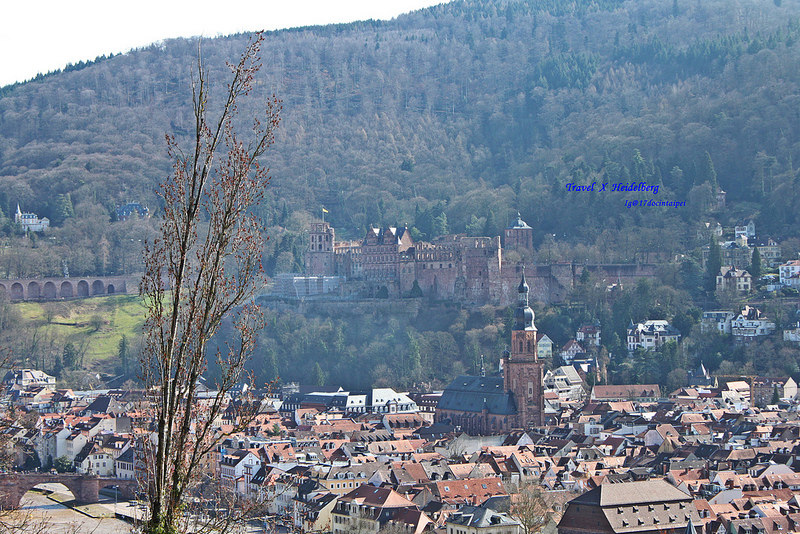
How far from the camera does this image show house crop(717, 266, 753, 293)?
9050 centimetres

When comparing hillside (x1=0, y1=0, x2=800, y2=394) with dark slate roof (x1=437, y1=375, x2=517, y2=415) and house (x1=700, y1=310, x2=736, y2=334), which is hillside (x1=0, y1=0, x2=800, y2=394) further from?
dark slate roof (x1=437, y1=375, x2=517, y2=415)

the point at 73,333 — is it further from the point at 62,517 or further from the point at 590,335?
the point at 62,517

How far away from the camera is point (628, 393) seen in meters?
84.2

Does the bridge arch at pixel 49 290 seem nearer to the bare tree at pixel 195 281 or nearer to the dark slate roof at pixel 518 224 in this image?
the dark slate roof at pixel 518 224

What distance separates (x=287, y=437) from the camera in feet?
250

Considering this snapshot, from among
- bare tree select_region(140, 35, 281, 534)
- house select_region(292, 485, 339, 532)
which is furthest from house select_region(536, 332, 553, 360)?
bare tree select_region(140, 35, 281, 534)

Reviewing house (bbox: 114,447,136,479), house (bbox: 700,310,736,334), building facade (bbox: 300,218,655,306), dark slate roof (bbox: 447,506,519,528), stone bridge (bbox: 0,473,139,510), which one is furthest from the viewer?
building facade (bbox: 300,218,655,306)

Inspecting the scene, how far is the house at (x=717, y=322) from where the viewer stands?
86.5m

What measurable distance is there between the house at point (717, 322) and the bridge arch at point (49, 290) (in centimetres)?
6134

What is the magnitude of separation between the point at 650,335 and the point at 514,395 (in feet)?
39.3

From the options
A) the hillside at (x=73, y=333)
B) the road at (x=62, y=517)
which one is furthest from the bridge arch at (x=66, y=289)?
the road at (x=62, y=517)

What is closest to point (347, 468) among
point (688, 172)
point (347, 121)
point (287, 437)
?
point (287, 437)

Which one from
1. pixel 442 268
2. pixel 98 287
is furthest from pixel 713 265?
pixel 98 287

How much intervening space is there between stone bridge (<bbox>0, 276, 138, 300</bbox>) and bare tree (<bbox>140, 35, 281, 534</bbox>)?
109m
